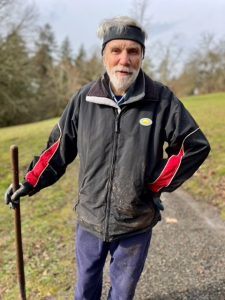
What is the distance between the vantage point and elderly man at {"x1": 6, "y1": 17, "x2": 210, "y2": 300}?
2590mm

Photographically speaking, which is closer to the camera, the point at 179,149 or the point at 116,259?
the point at 179,149

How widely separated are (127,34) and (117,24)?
0.10 metres

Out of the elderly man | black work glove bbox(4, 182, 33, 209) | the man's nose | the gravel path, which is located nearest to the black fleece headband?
the elderly man

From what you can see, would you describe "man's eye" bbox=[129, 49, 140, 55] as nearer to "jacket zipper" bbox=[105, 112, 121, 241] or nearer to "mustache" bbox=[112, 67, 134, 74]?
"mustache" bbox=[112, 67, 134, 74]

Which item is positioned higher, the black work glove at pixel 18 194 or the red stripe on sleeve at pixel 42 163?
the red stripe on sleeve at pixel 42 163

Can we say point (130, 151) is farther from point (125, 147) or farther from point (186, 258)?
point (186, 258)

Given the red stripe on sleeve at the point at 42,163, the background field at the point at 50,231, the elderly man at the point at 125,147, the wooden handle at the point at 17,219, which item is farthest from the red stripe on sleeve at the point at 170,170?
the background field at the point at 50,231

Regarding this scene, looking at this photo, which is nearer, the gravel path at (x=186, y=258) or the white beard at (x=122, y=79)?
the white beard at (x=122, y=79)

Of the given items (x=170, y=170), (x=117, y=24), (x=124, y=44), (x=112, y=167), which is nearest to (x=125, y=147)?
(x=112, y=167)

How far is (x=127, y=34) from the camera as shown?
8.37 feet

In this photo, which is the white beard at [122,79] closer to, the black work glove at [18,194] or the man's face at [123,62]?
the man's face at [123,62]

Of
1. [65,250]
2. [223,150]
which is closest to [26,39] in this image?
[223,150]

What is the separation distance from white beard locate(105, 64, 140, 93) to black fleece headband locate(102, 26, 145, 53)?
0.66 feet

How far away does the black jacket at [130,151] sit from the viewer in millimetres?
2598
